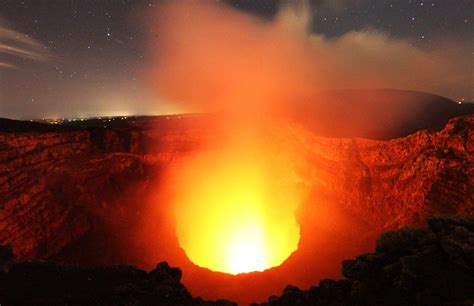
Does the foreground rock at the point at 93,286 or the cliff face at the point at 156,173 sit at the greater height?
the cliff face at the point at 156,173

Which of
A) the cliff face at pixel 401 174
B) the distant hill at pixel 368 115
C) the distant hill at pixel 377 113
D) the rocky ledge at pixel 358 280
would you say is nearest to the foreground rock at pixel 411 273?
the rocky ledge at pixel 358 280

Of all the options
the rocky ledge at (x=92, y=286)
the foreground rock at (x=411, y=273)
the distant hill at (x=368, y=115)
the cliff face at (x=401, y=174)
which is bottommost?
the rocky ledge at (x=92, y=286)

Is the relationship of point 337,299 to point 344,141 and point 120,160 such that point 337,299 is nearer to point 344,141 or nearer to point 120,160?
point 344,141

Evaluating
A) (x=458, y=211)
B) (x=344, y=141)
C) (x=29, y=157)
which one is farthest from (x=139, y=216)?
(x=458, y=211)

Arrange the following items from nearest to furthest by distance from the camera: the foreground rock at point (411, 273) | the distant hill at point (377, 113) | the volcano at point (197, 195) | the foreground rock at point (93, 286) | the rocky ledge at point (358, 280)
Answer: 1. the foreground rock at point (411, 273)
2. the rocky ledge at point (358, 280)
3. the foreground rock at point (93, 286)
4. the volcano at point (197, 195)
5. the distant hill at point (377, 113)

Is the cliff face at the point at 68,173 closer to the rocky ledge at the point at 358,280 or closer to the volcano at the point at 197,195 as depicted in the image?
the volcano at the point at 197,195

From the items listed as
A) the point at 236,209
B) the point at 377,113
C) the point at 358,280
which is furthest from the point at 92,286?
the point at 377,113

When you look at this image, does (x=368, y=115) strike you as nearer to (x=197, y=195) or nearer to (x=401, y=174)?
(x=401, y=174)
